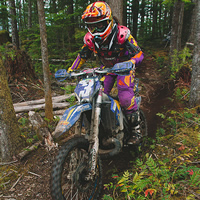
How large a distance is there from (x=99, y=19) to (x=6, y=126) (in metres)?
2.63

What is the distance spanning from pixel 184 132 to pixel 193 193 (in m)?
1.94

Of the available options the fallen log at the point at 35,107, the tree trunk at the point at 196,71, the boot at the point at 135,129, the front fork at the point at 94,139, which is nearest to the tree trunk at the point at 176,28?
the tree trunk at the point at 196,71

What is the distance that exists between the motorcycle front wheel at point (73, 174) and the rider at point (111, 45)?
4.27ft

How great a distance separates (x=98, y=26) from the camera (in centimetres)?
294

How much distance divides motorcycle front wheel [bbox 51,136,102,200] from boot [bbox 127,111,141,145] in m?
1.20

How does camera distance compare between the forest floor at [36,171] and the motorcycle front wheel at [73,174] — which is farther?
the forest floor at [36,171]

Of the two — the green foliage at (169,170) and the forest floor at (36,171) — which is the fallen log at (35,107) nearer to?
the forest floor at (36,171)

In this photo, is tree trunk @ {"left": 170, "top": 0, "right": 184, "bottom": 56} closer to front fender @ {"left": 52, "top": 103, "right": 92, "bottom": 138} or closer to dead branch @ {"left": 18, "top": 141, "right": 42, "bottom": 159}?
dead branch @ {"left": 18, "top": 141, "right": 42, "bottom": 159}

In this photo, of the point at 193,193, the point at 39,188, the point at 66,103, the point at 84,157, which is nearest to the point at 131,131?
the point at 84,157

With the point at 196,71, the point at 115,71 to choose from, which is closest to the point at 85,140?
the point at 115,71

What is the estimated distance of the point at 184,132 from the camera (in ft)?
12.8

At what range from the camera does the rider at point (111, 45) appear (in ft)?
9.32

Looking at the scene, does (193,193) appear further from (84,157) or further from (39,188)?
(39,188)

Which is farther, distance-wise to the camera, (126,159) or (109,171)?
(126,159)
